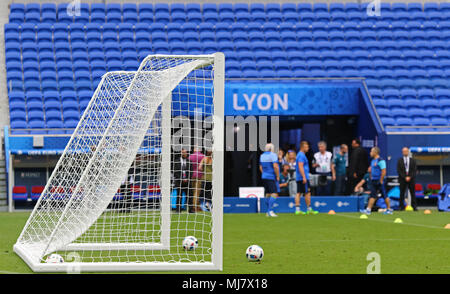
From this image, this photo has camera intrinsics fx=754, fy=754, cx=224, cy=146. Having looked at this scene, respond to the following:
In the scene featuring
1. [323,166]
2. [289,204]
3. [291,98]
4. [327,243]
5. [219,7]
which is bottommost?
[327,243]

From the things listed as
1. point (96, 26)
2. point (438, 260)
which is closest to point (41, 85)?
point (96, 26)

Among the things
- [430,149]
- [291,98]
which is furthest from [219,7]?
[430,149]

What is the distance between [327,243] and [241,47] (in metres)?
15.8

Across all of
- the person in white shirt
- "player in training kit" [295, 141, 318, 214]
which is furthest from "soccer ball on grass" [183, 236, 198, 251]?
the person in white shirt

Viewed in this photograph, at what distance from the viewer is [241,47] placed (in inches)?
1031

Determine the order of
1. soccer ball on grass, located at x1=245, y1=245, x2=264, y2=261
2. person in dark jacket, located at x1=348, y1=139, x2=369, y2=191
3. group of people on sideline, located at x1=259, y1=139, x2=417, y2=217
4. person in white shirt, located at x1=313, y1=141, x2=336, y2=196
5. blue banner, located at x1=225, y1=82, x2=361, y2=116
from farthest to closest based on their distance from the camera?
blue banner, located at x1=225, y1=82, x2=361, y2=116 → person in white shirt, located at x1=313, y1=141, x2=336, y2=196 → person in dark jacket, located at x1=348, y1=139, x2=369, y2=191 → group of people on sideline, located at x1=259, y1=139, x2=417, y2=217 → soccer ball on grass, located at x1=245, y1=245, x2=264, y2=261

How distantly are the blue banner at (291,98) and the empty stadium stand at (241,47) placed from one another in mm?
1203

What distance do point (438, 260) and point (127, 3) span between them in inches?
841

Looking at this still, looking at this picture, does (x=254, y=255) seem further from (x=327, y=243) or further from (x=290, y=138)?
(x=290, y=138)

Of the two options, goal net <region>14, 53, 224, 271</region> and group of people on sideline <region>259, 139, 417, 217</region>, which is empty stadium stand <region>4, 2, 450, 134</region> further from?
goal net <region>14, 53, 224, 271</region>

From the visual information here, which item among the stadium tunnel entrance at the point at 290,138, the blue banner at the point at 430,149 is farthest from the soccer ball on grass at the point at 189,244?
the stadium tunnel entrance at the point at 290,138

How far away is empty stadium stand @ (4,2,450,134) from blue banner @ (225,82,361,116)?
1.20 m

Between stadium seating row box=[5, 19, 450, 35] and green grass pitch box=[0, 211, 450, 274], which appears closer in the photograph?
green grass pitch box=[0, 211, 450, 274]

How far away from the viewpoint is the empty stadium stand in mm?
23531
